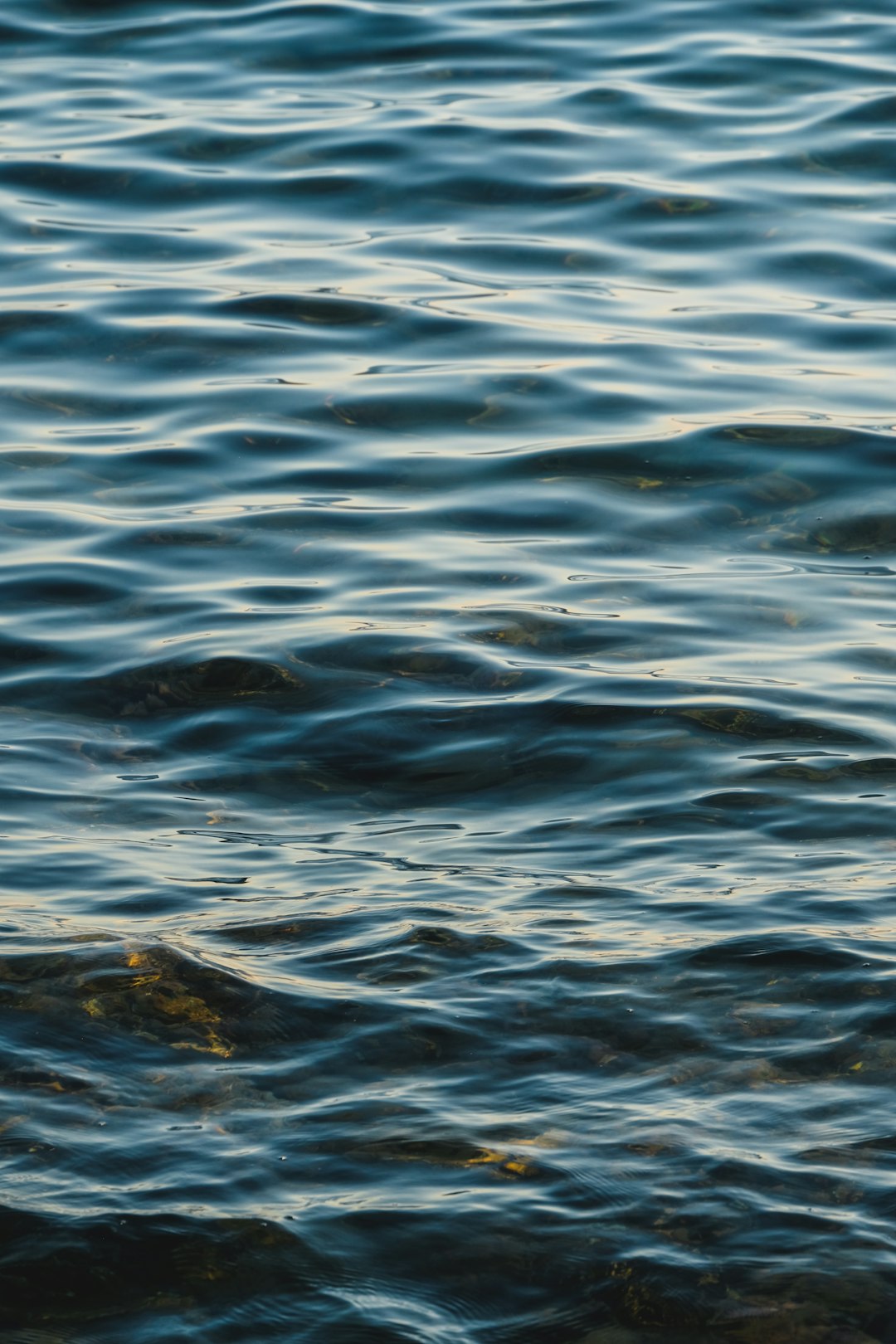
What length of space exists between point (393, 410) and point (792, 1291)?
5136mm

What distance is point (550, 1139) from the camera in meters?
3.54

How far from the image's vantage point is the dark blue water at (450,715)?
3.32 m

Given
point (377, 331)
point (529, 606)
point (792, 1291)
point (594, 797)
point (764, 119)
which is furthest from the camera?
point (764, 119)

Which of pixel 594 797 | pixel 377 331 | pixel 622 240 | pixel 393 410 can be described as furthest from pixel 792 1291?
pixel 622 240

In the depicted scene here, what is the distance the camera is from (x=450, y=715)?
5.50 meters

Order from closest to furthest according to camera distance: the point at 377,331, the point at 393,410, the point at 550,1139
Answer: the point at 550,1139, the point at 393,410, the point at 377,331

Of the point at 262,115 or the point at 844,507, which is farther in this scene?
the point at 262,115

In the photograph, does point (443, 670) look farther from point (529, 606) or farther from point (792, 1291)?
point (792, 1291)

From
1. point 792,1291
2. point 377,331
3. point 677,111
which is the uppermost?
point 677,111

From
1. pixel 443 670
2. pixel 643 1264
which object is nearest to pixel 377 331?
pixel 443 670

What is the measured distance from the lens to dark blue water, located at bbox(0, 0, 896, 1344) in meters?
3.32

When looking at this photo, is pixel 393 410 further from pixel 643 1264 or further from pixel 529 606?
pixel 643 1264

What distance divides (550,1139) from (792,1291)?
1.81ft

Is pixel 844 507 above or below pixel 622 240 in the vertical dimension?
below
